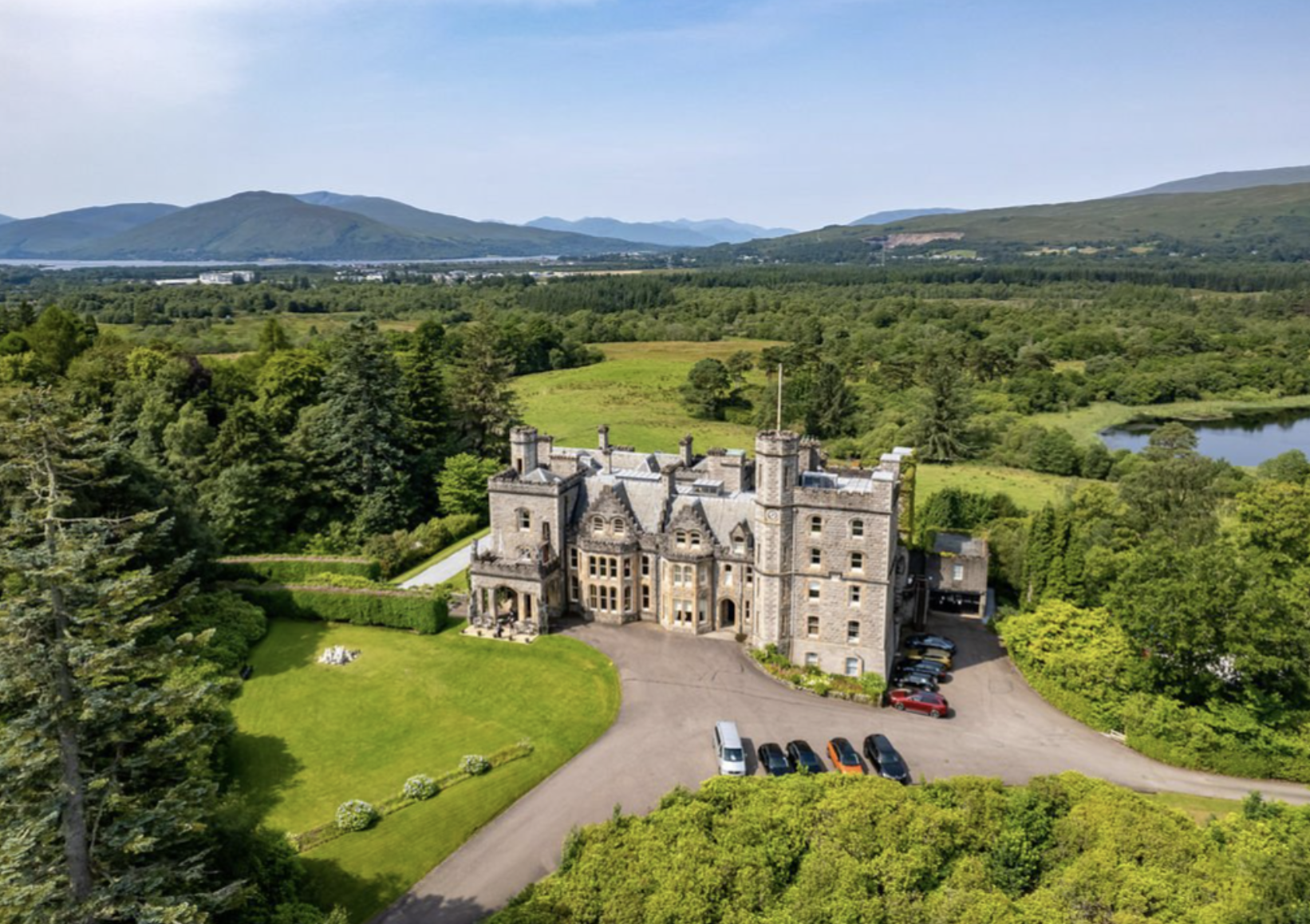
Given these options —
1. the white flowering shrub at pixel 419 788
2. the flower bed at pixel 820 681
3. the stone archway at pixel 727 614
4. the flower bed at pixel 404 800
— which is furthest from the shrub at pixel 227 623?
the flower bed at pixel 820 681

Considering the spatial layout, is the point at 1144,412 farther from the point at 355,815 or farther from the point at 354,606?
the point at 355,815

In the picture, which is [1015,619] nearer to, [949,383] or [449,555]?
[449,555]

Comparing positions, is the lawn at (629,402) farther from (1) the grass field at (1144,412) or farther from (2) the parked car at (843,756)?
(2) the parked car at (843,756)

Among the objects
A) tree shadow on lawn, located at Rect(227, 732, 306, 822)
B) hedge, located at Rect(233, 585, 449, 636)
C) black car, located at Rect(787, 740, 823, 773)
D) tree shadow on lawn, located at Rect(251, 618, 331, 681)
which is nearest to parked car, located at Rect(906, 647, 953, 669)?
black car, located at Rect(787, 740, 823, 773)

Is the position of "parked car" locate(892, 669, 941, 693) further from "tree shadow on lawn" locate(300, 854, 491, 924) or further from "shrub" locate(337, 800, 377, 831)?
"shrub" locate(337, 800, 377, 831)

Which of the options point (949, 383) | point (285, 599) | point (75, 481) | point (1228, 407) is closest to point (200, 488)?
point (285, 599)

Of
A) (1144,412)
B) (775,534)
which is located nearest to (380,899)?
(775,534)
